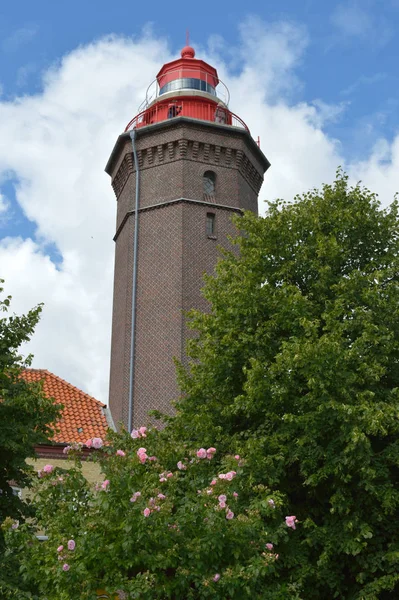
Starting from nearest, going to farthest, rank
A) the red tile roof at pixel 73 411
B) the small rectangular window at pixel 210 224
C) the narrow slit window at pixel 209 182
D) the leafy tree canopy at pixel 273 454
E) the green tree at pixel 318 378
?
the leafy tree canopy at pixel 273 454
the green tree at pixel 318 378
the red tile roof at pixel 73 411
the small rectangular window at pixel 210 224
the narrow slit window at pixel 209 182

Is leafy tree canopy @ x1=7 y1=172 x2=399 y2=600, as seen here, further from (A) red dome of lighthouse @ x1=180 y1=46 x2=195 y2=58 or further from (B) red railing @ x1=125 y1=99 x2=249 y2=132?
(A) red dome of lighthouse @ x1=180 y1=46 x2=195 y2=58

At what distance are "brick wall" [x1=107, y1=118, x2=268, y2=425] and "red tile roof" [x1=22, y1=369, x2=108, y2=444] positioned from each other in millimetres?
686

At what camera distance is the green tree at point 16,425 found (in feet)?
46.6

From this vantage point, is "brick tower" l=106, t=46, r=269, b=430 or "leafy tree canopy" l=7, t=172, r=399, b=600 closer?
"leafy tree canopy" l=7, t=172, r=399, b=600

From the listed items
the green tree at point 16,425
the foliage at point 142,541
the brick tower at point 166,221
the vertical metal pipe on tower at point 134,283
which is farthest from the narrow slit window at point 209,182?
the foliage at point 142,541

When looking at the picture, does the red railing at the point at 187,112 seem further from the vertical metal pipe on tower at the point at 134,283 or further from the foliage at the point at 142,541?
the foliage at the point at 142,541

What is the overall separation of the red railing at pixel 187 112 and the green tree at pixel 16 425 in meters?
15.8

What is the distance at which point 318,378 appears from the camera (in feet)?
→ 46.5

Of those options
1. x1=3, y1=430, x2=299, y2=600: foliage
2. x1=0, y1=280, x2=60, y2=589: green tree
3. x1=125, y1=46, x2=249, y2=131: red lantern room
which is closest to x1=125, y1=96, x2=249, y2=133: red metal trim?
x1=125, y1=46, x2=249, y2=131: red lantern room

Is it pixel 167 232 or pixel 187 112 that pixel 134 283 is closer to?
pixel 167 232

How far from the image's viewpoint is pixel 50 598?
419 inches

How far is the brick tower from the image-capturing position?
24203 mm

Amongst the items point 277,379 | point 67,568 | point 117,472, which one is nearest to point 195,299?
point 277,379

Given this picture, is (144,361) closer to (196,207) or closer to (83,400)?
(83,400)
